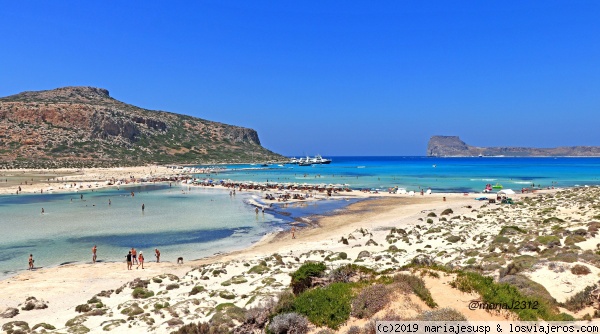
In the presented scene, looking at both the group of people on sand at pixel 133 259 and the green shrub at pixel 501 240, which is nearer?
the green shrub at pixel 501 240

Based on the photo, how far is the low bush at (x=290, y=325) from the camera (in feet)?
25.4

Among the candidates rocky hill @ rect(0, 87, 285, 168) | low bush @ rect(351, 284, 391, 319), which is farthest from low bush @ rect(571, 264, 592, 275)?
rocky hill @ rect(0, 87, 285, 168)

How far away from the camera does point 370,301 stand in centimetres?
787

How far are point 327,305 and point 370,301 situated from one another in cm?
92

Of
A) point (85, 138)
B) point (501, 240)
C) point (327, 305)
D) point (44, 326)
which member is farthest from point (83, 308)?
point (85, 138)

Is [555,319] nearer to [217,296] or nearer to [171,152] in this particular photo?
[217,296]

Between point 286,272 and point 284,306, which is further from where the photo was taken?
point 286,272

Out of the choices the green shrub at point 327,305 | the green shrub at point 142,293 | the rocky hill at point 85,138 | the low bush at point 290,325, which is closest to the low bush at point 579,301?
the green shrub at point 327,305

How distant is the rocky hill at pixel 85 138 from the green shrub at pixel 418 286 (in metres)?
125

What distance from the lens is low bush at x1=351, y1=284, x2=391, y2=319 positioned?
770 cm

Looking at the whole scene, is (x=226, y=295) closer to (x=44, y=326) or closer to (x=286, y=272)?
(x=286, y=272)

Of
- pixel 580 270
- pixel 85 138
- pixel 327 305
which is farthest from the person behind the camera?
pixel 85 138

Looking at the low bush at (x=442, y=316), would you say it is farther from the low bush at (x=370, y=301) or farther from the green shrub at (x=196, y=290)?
the green shrub at (x=196, y=290)

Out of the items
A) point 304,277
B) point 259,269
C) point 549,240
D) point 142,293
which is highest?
point 304,277
